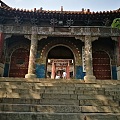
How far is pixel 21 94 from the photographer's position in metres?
6.53

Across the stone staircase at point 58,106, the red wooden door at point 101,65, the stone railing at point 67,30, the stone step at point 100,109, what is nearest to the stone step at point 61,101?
the stone staircase at point 58,106

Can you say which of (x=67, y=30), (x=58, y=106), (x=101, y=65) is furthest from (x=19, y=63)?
(x=58, y=106)

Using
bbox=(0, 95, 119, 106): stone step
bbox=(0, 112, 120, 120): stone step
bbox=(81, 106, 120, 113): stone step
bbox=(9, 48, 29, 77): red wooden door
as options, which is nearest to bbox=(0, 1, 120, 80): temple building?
bbox=(9, 48, 29, 77): red wooden door

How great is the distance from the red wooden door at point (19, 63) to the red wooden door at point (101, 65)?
4993 mm

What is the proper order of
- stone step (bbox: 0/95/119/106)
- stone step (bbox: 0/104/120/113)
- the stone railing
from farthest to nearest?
the stone railing < stone step (bbox: 0/95/119/106) < stone step (bbox: 0/104/120/113)

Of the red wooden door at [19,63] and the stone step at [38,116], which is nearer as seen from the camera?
the stone step at [38,116]

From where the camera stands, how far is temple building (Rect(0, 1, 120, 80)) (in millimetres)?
10936

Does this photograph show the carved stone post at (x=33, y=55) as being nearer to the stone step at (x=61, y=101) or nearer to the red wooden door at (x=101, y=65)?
the stone step at (x=61, y=101)

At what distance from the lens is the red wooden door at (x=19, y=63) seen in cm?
1199

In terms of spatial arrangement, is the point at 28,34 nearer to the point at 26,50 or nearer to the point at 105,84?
the point at 26,50

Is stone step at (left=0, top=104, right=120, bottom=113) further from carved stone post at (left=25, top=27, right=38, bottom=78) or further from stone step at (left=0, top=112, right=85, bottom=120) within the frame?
carved stone post at (left=25, top=27, right=38, bottom=78)

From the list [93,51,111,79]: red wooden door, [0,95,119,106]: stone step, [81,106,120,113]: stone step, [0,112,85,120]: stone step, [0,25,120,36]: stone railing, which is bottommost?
[0,112,85,120]: stone step

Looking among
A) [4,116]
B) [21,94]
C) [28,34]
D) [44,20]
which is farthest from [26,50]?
[4,116]

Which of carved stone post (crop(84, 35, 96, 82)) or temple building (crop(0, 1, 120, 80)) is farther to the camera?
temple building (crop(0, 1, 120, 80))
